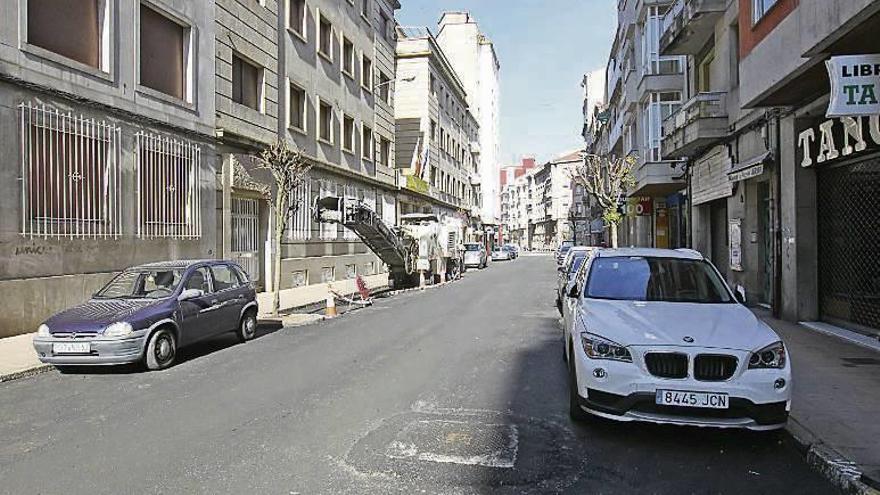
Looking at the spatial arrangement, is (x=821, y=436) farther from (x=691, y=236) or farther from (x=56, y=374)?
(x=691, y=236)

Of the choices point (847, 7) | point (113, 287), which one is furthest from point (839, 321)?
point (113, 287)

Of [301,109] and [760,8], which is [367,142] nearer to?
[301,109]

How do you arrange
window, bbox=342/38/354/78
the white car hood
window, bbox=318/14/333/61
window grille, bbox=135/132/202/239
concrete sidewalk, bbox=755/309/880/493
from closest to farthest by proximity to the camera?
1. concrete sidewalk, bbox=755/309/880/493
2. the white car hood
3. window grille, bbox=135/132/202/239
4. window, bbox=318/14/333/61
5. window, bbox=342/38/354/78

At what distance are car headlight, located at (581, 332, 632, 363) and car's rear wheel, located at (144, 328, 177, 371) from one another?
19.7ft

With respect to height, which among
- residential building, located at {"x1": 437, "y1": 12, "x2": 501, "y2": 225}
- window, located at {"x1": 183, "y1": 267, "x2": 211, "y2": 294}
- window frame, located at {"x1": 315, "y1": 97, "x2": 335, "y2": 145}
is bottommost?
window, located at {"x1": 183, "y1": 267, "x2": 211, "y2": 294}

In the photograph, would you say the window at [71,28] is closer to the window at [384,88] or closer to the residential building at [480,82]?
the window at [384,88]

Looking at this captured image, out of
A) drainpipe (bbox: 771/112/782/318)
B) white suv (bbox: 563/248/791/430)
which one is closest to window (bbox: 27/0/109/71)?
white suv (bbox: 563/248/791/430)

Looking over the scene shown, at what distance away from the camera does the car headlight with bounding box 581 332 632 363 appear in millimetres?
5289

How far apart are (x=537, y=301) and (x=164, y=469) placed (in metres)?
14.5

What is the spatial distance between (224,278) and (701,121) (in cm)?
1256

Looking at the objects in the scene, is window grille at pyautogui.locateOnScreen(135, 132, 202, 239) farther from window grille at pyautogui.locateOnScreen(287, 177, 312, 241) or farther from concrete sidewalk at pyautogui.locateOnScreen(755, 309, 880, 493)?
concrete sidewalk at pyautogui.locateOnScreen(755, 309, 880, 493)

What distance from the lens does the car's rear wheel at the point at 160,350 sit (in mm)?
8570

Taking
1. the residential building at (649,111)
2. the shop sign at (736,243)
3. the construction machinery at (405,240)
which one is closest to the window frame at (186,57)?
the construction machinery at (405,240)

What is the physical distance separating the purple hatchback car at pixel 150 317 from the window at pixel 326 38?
16.3 meters
